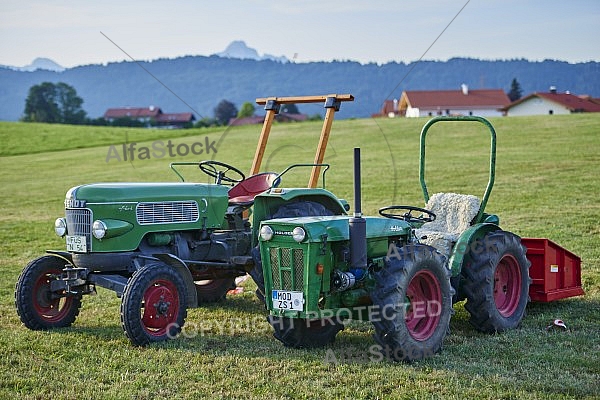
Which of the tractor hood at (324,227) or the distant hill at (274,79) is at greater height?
the distant hill at (274,79)

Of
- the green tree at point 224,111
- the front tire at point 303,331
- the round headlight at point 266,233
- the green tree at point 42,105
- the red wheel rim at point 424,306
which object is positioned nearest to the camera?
the round headlight at point 266,233

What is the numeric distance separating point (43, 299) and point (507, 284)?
4177 mm

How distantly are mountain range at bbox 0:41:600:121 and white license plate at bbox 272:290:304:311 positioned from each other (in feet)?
5.12

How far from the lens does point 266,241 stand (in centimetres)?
615

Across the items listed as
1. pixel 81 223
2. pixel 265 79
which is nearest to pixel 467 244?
pixel 81 223

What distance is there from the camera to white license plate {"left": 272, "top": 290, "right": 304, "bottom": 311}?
593 cm

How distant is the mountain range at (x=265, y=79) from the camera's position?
859 centimetres

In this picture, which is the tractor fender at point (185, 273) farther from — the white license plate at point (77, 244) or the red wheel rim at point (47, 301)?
the red wheel rim at point (47, 301)

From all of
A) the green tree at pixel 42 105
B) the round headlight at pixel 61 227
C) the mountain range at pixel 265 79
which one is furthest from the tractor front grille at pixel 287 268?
the green tree at pixel 42 105

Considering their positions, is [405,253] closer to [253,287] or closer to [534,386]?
[534,386]

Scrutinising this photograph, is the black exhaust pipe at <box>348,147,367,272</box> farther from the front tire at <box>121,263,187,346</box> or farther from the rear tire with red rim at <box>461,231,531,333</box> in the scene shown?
the front tire at <box>121,263,187,346</box>

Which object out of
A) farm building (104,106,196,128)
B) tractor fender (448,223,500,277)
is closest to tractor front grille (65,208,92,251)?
tractor fender (448,223,500,277)

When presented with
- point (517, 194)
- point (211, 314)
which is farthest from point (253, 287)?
point (517, 194)

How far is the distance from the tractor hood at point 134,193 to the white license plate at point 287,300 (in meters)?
1.68
